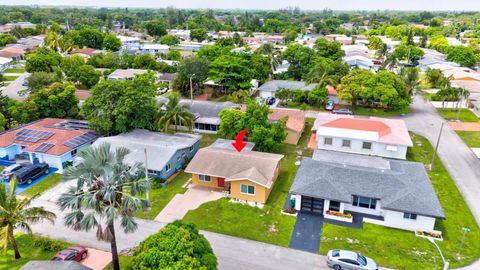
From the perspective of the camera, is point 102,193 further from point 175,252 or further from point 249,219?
point 249,219

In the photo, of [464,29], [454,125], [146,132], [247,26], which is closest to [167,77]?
[146,132]

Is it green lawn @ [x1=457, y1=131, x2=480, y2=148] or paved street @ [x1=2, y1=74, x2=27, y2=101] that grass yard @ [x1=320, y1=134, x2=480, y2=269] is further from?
paved street @ [x1=2, y1=74, x2=27, y2=101]

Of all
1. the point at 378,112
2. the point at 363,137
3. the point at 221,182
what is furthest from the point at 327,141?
the point at 378,112

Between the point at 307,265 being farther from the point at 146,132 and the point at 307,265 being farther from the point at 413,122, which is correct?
the point at 413,122

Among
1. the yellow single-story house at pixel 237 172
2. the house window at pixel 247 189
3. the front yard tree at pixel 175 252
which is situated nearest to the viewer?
the front yard tree at pixel 175 252

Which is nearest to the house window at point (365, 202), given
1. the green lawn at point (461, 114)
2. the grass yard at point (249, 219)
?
the grass yard at point (249, 219)

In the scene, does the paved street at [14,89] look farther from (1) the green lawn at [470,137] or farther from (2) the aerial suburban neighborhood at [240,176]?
(1) the green lawn at [470,137]
